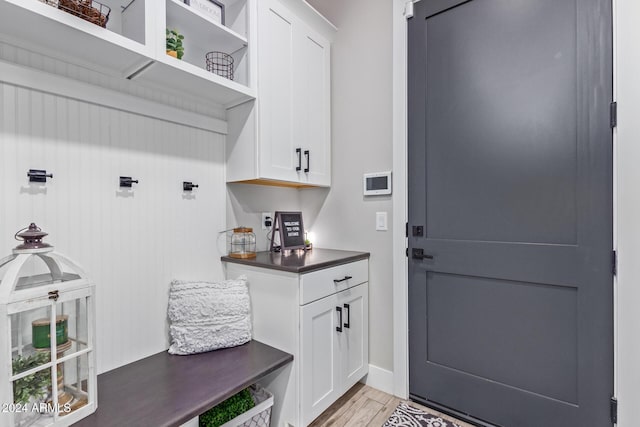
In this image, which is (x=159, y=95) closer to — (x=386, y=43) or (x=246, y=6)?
(x=246, y=6)

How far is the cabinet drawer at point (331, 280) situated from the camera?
1.58m

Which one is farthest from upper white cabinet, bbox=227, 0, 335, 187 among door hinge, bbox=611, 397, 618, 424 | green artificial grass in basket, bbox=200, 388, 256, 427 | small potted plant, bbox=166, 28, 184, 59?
door hinge, bbox=611, 397, 618, 424

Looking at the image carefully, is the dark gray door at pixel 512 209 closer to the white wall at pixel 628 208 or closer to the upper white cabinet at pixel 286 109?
the white wall at pixel 628 208

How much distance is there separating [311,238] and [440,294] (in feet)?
3.31

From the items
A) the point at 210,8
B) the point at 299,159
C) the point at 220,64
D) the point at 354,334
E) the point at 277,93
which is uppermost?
the point at 210,8

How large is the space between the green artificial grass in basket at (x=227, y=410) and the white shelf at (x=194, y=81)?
1.54m

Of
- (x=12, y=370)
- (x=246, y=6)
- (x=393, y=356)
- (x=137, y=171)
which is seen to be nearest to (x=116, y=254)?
(x=137, y=171)

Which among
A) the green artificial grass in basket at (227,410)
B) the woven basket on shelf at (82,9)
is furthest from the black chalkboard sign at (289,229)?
the woven basket on shelf at (82,9)

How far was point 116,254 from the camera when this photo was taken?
144cm

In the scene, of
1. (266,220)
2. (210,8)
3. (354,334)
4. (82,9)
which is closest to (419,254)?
(354,334)

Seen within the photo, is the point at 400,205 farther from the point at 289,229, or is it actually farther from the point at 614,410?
the point at 614,410

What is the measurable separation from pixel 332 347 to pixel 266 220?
95cm

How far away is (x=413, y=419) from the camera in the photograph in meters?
1.72

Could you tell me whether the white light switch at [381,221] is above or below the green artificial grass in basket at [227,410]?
above
